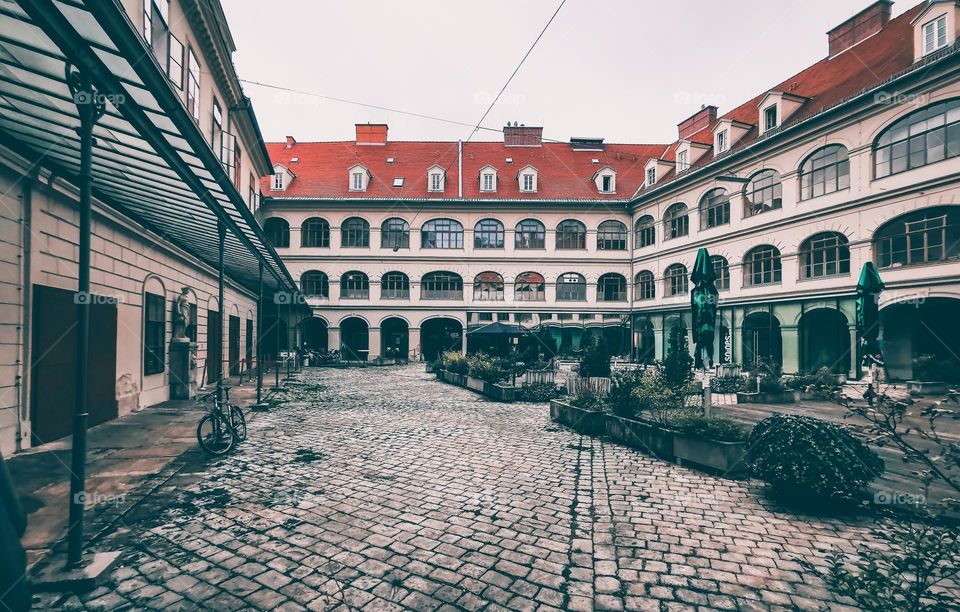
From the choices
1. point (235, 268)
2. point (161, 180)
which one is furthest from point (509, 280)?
point (161, 180)

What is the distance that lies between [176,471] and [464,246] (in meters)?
30.8

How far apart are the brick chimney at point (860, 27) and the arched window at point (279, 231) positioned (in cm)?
3659

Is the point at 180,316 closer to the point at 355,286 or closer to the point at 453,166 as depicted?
the point at 355,286

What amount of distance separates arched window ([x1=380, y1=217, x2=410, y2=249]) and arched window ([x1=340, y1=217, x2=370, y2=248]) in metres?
1.34

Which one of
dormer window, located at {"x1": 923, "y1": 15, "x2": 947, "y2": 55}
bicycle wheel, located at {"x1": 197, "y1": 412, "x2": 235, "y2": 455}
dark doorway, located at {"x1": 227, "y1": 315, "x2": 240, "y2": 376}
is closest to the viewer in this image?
bicycle wheel, located at {"x1": 197, "y1": 412, "x2": 235, "y2": 455}

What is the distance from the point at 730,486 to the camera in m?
6.67

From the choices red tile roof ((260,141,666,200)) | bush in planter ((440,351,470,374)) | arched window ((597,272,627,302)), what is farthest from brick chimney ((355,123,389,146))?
bush in planter ((440,351,470,374))

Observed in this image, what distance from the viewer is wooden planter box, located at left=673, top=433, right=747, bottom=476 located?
7.07 metres

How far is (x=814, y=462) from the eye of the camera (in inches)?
223

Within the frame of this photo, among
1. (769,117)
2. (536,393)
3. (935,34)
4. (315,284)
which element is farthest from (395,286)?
(935,34)

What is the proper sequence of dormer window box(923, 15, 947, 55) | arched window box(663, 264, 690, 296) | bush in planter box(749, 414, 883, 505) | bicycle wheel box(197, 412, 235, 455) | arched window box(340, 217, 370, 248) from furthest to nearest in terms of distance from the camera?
1. arched window box(340, 217, 370, 248)
2. arched window box(663, 264, 690, 296)
3. dormer window box(923, 15, 947, 55)
4. bicycle wheel box(197, 412, 235, 455)
5. bush in planter box(749, 414, 883, 505)

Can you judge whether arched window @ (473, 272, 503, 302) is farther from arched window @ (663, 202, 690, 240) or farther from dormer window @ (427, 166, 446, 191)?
arched window @ (663, 202, 690, 240)

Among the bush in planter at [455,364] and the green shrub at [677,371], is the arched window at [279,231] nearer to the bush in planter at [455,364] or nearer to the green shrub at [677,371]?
the bush in planter at [455,364]

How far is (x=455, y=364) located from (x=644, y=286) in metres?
20.0
